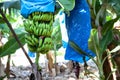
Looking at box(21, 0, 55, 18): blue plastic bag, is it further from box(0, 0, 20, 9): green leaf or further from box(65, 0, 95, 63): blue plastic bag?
box(0, 0, 20, 9): green leaf

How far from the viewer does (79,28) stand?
1729 millimetres

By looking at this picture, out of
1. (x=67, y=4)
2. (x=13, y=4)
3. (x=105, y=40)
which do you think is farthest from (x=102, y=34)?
(x=13, y=4)

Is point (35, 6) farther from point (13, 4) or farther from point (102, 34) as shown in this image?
point (13, 4)

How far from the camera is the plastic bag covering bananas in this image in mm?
1247

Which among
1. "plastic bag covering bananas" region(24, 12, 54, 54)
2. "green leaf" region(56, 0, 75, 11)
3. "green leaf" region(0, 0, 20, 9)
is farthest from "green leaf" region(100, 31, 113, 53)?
"green leaf" region(0, 0, 20, 9)

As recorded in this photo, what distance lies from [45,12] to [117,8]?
0.72 metres

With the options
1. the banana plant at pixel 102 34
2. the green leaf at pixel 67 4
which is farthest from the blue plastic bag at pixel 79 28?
the green leaf at pixel 67 4

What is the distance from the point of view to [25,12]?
4.39 feet

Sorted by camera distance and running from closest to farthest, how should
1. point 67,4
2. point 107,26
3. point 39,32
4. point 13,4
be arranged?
point 39,32 < point 67,4 < point 107,26 < point 13,4

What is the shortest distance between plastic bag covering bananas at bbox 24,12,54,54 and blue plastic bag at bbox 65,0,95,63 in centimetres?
44

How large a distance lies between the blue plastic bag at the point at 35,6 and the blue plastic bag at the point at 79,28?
36 centimetres

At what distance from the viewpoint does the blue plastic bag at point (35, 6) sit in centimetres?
132

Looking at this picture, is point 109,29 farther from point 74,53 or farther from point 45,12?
point 45,12

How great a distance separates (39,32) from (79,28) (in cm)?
52
